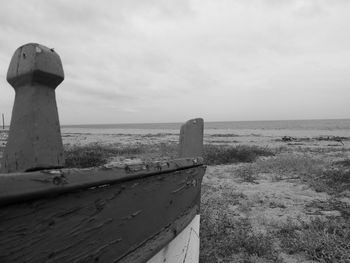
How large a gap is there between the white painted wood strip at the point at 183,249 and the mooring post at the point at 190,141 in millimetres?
666

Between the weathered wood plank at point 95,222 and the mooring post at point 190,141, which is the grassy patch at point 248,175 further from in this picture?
the weathered wood plank at point 95,222

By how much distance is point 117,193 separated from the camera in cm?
156

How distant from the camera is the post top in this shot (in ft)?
4.94

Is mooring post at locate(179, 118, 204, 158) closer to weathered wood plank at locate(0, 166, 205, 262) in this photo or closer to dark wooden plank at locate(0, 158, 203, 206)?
weathered wood plank at locate(0, 166, 205, 262)

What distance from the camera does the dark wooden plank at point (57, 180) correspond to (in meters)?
1.04

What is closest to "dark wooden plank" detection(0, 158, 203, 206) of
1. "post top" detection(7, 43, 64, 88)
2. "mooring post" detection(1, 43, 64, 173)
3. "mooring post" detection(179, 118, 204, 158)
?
"mooring post" detection(1, 43, 64, 173)

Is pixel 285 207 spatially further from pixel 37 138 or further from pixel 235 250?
pixel 37 138

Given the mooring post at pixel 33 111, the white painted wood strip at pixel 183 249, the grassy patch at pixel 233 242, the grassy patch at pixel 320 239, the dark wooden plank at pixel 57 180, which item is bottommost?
the grassy patch at pixel 233 242

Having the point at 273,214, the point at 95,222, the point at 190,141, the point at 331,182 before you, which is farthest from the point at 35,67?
the point at 331,182

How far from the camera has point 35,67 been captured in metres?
1.50

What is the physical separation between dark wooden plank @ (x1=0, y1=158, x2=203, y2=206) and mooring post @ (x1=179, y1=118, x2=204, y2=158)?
1.45 meters

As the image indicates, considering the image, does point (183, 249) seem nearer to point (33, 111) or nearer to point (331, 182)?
point (33, 111)

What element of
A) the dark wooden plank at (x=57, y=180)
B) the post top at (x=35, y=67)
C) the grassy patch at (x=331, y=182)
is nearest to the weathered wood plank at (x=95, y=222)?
the dark wooden plank at (x=57, y=180)

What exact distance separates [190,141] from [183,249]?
3.63 ft
